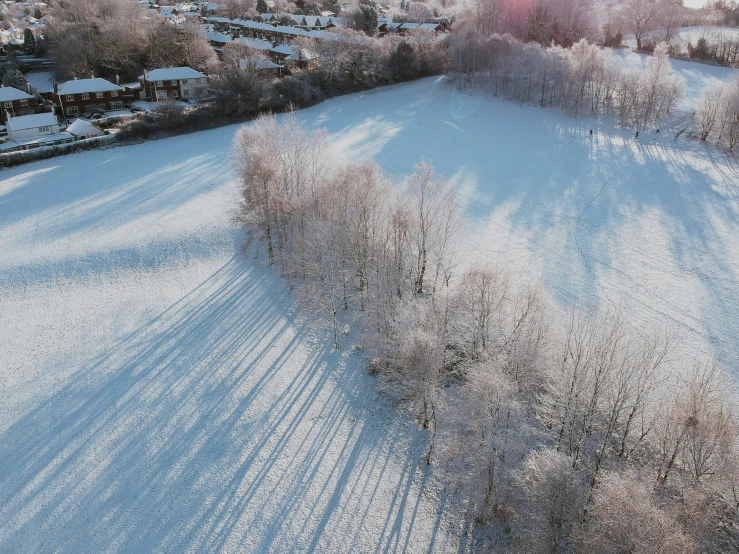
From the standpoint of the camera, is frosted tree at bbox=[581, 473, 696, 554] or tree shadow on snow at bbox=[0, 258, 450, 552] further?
tree shadow on snow at bbox=[0, 258, 450, 552]

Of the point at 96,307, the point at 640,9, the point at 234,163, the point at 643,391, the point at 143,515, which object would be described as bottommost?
the point at 143,515

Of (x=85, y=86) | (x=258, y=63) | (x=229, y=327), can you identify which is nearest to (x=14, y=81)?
(x=85, y=86)

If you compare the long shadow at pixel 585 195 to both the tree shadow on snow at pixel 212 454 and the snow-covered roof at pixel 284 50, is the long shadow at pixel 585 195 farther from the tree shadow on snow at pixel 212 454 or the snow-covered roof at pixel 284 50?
the tree shadow on snow at pixel 212 454

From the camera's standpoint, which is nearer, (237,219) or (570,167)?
(237,219)

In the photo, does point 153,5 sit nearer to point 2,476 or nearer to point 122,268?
point 122,268

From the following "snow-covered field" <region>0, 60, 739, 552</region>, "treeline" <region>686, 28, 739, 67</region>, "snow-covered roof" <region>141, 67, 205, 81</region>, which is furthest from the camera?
"treeline" <region>686, 28, 739, 67</region>

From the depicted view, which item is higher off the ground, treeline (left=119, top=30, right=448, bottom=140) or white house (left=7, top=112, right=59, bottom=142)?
treeline (left=119, top=30, right=448, bottom=140)

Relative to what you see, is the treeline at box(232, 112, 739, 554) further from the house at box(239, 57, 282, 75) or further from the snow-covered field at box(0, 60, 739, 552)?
the house at box(239, 57, 282, 75)

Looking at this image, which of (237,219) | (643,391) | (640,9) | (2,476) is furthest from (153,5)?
(643,391)

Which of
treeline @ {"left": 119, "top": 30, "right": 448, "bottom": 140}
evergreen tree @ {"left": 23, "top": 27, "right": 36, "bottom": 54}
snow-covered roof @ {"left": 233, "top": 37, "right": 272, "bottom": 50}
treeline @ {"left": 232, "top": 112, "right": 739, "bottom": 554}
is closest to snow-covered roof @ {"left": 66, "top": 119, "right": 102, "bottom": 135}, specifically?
treeline @ {"left": 119, "top": 30, "right": 448, "bottom": 140}
